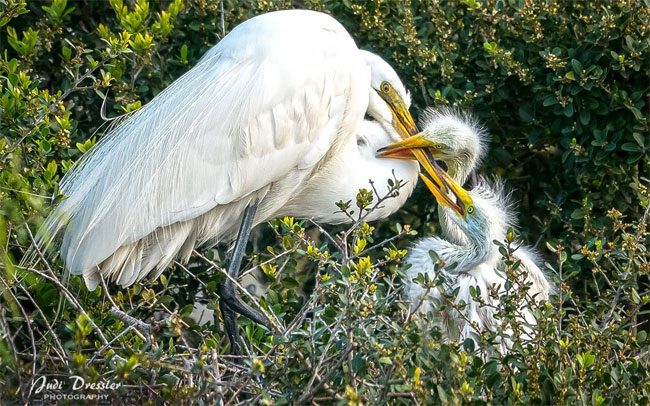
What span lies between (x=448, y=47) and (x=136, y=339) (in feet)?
5.72

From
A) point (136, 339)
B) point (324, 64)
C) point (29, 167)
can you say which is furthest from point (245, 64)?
point (136, 339)

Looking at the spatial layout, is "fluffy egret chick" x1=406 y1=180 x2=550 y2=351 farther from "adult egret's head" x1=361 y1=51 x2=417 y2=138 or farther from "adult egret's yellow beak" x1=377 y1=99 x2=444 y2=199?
"adult egret's head" x1=361 y1=51 x2=417 y2=138

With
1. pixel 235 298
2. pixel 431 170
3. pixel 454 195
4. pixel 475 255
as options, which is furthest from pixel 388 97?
pixel 235 298

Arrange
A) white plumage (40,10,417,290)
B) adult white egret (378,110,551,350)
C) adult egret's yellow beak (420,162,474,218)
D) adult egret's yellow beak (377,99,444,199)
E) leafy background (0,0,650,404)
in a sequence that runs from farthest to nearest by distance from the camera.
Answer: adult egret's yellow beak (377,99,444,199)
adult egret's yellow beak (420,162,474,218)
adult white egret (378,110,551,350)
white plumage (40,10,417,290)
leafy background (0,0,650,404)

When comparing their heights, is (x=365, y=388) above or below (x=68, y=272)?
above

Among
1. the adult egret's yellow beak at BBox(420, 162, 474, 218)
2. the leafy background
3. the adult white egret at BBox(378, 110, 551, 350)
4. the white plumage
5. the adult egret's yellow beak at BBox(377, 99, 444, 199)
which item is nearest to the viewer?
the leafy background

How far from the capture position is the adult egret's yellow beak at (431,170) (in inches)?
165

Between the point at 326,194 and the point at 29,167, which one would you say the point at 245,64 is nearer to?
the point at 326,194

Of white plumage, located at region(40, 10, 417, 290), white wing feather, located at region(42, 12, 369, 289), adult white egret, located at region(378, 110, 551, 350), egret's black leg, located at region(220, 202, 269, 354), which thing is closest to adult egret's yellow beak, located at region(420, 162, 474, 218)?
adult white egret, located at region(378, 110, 551, 350)

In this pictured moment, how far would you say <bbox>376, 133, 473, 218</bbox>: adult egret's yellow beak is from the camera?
420 cm

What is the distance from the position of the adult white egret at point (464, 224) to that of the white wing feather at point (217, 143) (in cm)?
33

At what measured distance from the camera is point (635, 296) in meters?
3.02

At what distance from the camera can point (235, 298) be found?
13.3 feet

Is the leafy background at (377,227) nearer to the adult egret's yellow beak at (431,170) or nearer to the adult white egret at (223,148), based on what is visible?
the adult white egret at (223,148)
